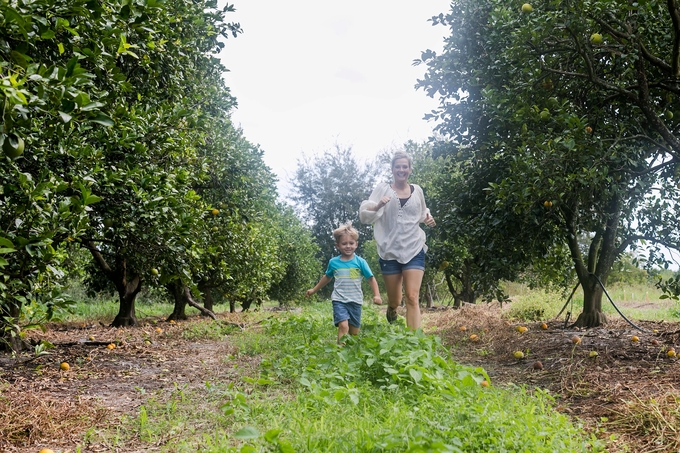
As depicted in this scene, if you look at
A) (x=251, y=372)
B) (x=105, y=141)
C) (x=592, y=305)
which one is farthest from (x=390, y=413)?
(x=592, y=305)

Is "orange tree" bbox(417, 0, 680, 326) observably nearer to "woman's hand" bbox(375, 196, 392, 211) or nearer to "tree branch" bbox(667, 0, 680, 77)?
"tree branch" bbox(667, 0, 680, 77)

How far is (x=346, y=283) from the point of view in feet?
19.6

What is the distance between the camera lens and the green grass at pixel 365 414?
2.53m

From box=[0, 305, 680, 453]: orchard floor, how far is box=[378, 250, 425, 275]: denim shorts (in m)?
1.42

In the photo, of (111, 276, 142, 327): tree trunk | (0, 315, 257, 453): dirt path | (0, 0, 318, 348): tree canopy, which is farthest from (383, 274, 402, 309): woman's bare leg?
(111, 276, 142, 327): tree trunk

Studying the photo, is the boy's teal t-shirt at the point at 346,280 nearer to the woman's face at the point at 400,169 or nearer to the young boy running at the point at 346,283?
the young boy running at the point at 346,283

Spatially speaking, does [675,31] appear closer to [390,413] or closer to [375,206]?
[375,206]

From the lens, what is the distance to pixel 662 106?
22.0 ft

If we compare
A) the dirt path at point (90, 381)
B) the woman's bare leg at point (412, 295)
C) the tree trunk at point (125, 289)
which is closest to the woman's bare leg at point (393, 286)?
the woman's bare leg at point (412, 295)

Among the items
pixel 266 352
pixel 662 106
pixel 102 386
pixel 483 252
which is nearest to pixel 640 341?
pixel 483 252

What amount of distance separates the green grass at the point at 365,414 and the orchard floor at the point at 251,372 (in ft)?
0.95

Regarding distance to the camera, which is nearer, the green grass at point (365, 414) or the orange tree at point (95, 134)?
the green grass at point (365, 414)

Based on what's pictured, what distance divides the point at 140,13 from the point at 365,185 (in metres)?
35.7

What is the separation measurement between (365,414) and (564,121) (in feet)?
13.1
